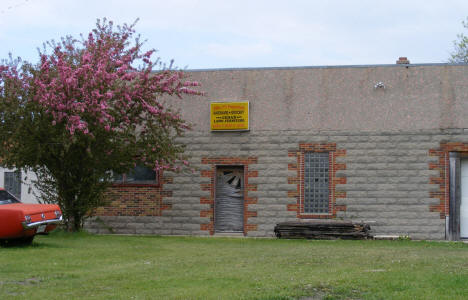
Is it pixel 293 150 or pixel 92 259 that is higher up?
pixel 293 150

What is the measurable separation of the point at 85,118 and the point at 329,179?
7.76 meters

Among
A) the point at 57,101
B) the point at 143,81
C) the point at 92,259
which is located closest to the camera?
the point at 92,259

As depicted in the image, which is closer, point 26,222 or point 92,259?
point 92,259

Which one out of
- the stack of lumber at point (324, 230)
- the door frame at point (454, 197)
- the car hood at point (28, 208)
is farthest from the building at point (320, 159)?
the car hood at point (28, 208)

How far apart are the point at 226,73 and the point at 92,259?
1044cm

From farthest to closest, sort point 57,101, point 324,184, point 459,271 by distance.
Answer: point 324,184 → point 57,101 → point 459,271

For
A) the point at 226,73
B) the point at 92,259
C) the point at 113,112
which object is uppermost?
the point at 226,73

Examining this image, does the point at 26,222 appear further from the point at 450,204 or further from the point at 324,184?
the point at 450,204

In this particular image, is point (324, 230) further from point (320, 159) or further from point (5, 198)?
point (5, 198)

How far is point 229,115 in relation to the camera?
23.0 m

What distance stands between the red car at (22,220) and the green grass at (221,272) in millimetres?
388

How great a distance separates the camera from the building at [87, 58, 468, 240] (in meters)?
21.7

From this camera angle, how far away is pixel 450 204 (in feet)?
70.6

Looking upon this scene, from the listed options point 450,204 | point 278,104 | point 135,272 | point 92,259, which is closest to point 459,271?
point 135,272
